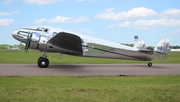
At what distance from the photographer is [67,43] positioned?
1567cm

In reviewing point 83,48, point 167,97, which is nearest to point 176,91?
point 167,97

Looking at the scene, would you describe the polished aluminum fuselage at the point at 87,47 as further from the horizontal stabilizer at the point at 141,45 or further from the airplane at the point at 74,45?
the horizontal stabilizer at the point at 141,45

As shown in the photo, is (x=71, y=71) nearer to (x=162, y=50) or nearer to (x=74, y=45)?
(x=74, y=45)

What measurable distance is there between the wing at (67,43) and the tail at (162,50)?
256 inches

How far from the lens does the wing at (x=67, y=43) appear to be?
14547 mm

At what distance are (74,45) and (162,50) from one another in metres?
7.68

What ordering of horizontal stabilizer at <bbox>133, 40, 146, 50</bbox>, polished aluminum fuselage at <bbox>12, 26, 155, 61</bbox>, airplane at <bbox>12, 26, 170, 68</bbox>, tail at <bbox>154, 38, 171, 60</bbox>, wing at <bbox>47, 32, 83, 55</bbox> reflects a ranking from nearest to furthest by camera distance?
wing at <bbox>47, 32, 83, 55</bbox> < airplane at <bbox>12, 26, 170, 68</bbox> < polished aluminum fuselage at <bbox>12, 26, 155, 61</bbox> < tail at <bbox>154, 38, 171, 60</bbox> < horizontal stabilizer at <bbox>133, 40, 146, 50</bbox>

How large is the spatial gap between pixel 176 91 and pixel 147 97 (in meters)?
1.46

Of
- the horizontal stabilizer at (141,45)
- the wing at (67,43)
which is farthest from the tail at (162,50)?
the wing at (67,43)

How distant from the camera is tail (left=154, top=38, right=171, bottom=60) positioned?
18.7 metres

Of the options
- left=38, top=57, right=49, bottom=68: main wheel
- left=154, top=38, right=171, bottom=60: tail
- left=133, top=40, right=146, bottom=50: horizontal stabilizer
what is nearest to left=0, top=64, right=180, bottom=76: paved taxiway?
left=38, top=57, right=49, bottom=68: main wheel

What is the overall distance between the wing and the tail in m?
6.49

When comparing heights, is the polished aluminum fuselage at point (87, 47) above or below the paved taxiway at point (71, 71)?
above

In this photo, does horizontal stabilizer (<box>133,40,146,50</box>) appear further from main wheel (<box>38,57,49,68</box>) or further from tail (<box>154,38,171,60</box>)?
main wheel (<box>38,57,49,68</box>)
